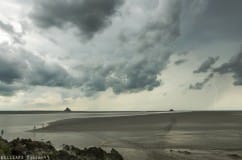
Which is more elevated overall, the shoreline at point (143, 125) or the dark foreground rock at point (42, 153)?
the shoreline at point (143, 125)

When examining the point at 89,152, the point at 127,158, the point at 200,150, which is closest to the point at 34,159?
the point at 89,152

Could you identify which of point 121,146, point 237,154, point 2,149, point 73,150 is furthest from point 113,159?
point 237,154

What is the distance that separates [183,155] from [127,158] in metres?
4.86

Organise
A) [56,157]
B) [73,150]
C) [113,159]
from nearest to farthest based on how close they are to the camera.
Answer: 1. [56,157]
2. [113,159]
3. [73,150]

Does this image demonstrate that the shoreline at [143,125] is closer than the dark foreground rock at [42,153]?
No

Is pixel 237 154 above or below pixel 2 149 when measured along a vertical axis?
below

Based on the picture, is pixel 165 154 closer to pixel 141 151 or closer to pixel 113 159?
pixel 141 151

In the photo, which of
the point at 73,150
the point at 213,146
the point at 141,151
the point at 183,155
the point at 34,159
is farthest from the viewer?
the point at 213,146

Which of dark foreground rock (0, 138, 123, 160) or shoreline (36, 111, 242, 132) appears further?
shoreline (36, 111, 242, 132)

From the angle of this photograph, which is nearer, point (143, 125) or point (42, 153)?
point (42, 153)

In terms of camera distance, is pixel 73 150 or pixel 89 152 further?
pixel 73 150

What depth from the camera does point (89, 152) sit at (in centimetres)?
2073

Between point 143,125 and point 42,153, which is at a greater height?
point 143,125

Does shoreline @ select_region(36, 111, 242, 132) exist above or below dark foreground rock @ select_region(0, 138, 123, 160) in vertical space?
above
